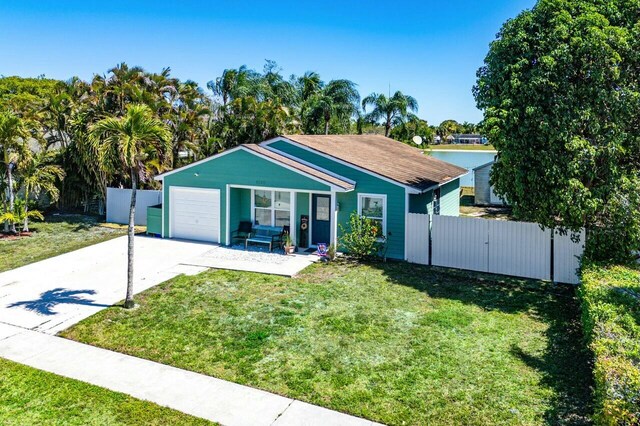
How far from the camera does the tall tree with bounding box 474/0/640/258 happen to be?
10.8 meters

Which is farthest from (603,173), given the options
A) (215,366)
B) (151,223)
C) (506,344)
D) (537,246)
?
(151,223)

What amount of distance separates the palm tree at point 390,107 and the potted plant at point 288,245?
2303cm

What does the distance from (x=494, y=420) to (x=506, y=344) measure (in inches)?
107

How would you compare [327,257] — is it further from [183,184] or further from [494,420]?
[494,420]

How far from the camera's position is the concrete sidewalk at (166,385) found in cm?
667

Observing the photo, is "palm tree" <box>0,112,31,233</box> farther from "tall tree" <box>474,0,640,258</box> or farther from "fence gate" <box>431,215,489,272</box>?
"tall tree" <box>474,0,640,258</box>

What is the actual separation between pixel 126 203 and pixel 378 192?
41.7 feet

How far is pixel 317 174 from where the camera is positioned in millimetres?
16109

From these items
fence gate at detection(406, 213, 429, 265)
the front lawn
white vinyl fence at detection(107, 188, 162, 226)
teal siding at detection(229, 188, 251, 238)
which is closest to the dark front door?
teal siding at detection(229, 188, 251, 238)

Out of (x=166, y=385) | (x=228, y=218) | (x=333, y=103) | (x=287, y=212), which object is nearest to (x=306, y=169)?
(x=287, y=212)

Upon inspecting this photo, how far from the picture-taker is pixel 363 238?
15.1 metres

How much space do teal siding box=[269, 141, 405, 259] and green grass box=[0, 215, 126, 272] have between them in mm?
9615

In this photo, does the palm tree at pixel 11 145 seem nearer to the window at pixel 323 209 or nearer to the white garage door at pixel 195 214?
the white garage door at pixel 195 214

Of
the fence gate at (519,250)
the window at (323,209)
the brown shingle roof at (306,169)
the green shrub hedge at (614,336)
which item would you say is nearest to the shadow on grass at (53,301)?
the brown shingle roof at (306,169)
